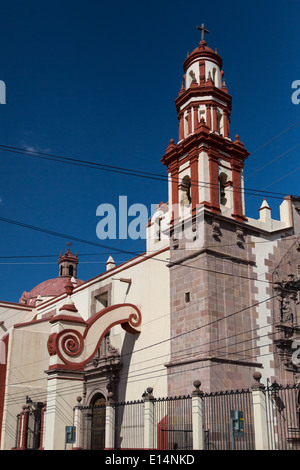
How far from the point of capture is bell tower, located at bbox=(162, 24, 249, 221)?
20.5 meters

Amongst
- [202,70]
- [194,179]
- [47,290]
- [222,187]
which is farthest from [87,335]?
[47,290]

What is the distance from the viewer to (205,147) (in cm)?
2080

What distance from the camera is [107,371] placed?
22531 mm

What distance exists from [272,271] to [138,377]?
6.85 metres

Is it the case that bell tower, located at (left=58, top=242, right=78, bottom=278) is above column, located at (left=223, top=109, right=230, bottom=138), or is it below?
above

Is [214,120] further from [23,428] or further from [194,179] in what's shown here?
[23,428]

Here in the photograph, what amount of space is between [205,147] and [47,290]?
86.6ft

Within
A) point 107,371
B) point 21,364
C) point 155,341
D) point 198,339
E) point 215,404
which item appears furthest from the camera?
A: point 21,364

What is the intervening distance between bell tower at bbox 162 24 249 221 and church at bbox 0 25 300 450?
48 mm

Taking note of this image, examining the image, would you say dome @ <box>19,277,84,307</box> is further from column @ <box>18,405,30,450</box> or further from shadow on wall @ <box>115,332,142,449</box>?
shadow on wall @ <box>115,332,142,449</box>

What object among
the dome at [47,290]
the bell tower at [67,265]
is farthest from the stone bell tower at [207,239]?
the bell tower at [67,265]

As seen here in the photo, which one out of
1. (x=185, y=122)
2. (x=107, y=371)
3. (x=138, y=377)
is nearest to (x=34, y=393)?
(x=107, y=371)

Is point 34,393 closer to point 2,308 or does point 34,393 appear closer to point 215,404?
point 2,308

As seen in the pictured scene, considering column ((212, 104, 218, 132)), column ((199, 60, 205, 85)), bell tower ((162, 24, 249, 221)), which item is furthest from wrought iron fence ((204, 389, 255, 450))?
column ((199, 60, 205, 85))
